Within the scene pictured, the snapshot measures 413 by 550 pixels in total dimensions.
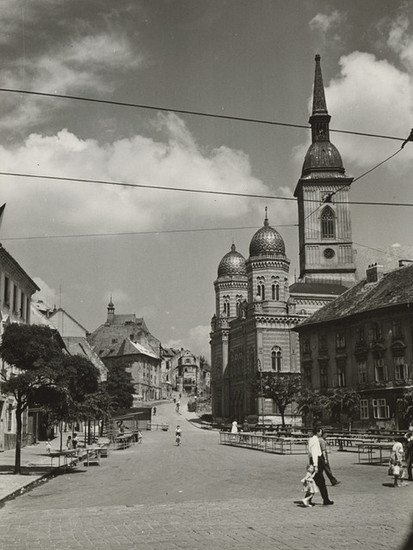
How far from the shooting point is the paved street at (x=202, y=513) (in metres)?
10.5

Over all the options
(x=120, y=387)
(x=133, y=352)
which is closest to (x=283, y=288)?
(x=120, y=387)

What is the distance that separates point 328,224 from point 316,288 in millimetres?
11752

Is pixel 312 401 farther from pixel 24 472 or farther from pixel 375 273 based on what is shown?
pixel 24 472

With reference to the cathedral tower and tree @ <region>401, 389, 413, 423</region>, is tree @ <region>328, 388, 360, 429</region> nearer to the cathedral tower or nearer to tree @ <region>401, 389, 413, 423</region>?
tree @ <region>401, 389, 413, 423</region>

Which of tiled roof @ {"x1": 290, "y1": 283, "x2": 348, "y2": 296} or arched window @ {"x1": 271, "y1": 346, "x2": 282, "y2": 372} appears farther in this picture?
tiled roof @ {"x1": 290, "y1": 283, "x2": 348, "y2": 296}

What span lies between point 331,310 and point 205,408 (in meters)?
71.0

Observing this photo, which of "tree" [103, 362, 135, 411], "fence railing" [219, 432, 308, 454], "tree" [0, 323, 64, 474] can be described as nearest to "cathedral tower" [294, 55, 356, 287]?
"tree" [103, 362, 135, 411]

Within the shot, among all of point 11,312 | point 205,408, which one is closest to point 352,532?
point 11,312

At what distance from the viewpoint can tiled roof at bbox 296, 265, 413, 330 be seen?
4866 centimetres

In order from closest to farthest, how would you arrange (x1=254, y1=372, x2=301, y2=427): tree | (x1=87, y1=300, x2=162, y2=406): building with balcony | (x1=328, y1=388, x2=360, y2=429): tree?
(x1=328, y1=388, x2=360, y2=429): tree, (x1=254, y1=372, x2=301, y2=427): tree, (x1=87, y1=300, x2=162, y2=406): building with balcony

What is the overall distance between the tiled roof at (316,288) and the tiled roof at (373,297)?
33.4 meters

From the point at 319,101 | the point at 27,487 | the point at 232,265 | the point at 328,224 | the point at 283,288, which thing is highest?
the point at 319,101

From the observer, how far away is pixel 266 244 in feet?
309

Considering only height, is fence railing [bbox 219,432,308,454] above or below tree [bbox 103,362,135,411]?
below
